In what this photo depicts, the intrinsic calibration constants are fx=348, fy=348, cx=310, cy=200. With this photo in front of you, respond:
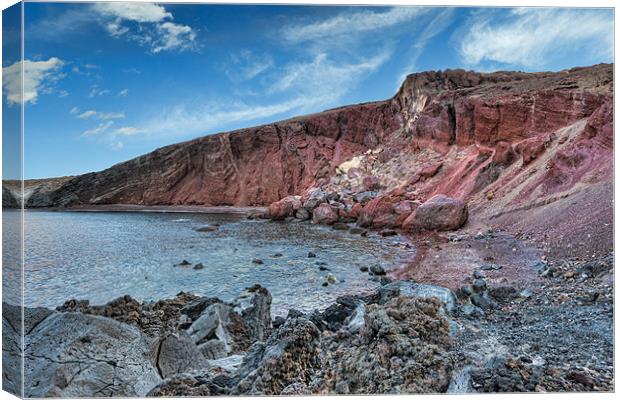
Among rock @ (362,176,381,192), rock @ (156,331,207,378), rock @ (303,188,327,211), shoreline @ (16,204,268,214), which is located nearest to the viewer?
rock @ (156,331,207,378)

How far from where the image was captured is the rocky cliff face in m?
4.47

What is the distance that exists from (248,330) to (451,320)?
1314 mm

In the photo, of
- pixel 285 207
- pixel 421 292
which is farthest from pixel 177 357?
pixel 285 207

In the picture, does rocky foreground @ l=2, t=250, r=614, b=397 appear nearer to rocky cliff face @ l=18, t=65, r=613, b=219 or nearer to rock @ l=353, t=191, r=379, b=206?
rocky cliff face @ l=18, t=65, r=613, b=219

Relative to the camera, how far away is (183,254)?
3361 millimetres

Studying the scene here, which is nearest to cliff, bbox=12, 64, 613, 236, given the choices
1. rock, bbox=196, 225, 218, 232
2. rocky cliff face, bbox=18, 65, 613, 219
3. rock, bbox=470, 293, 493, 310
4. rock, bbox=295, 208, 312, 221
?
rocky cliff face, bbox=18, 65, 613, 219

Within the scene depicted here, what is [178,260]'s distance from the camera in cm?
326

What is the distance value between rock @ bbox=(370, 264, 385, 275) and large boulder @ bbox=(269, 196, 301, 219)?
184 centimetres

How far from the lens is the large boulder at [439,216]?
477 cm

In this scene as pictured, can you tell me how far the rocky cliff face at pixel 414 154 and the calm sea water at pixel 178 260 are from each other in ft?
1.36

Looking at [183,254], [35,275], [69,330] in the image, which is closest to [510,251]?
[183,254]

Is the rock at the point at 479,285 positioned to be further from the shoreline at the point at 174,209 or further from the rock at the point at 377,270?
the shoreline at the point at 174,209

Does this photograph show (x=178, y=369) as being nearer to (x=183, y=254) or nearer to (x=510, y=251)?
(x=183, y=254)

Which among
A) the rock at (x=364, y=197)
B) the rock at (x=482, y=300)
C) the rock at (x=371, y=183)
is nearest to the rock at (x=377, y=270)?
the rock at (x=482, y=300)
